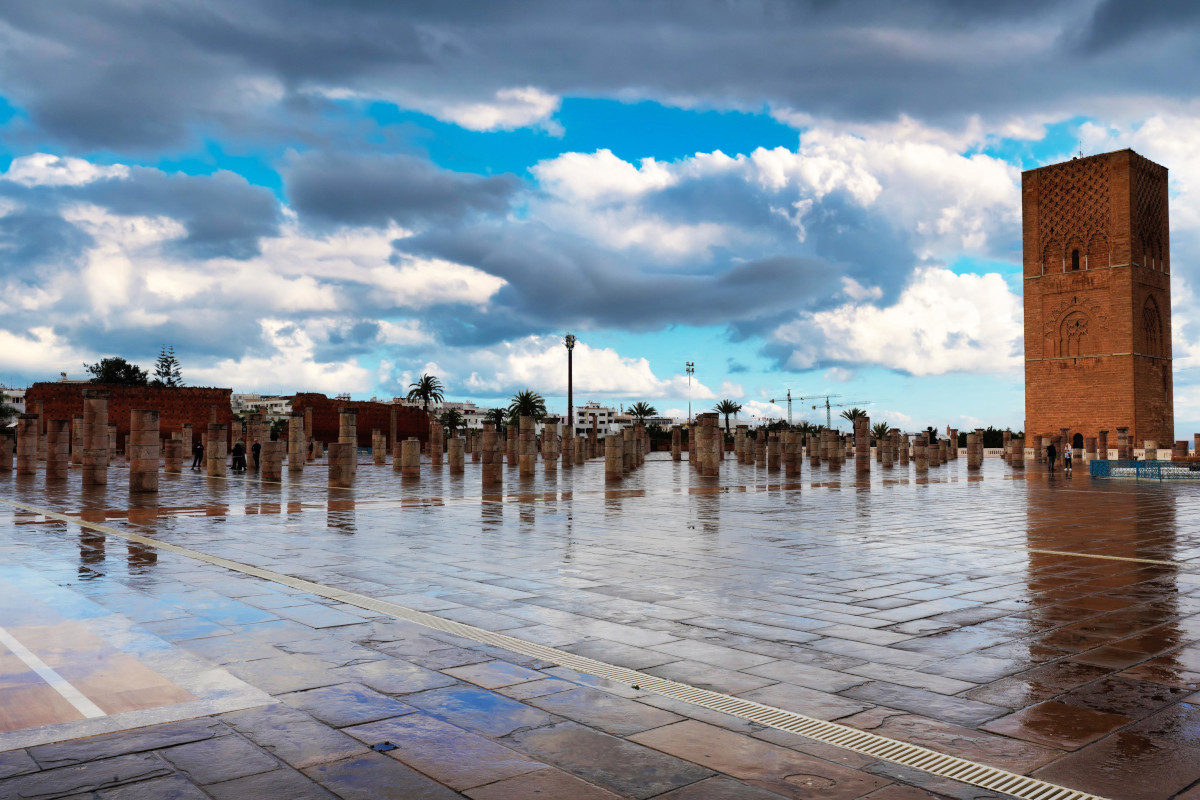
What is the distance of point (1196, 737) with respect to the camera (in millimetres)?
3342

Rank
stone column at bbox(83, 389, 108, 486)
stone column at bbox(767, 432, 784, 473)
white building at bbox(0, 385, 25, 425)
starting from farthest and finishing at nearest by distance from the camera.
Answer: white building at bbox(0, 385, 25, 425), stone column at bbox(767, 432, 784, 473), stone column at bbox(83, 389, 108, 486)

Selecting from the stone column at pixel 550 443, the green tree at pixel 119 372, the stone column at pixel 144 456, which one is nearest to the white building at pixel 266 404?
the green tree at pixel 119 372

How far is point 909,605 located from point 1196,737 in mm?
2864

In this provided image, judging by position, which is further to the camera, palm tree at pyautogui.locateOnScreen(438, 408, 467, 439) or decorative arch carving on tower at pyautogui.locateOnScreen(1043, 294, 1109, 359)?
palm tree at pyautogui.locateOnScreen(438, 408, 467, 439)

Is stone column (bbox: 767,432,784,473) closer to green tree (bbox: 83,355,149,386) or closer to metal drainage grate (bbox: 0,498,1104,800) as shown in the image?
metal drainage grate (bbox: 0,498,1104,800)

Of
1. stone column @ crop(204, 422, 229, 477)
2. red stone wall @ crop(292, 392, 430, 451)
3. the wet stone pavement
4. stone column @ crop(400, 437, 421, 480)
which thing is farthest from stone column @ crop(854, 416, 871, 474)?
red stone wall @ crop(292, 392, 430, 451)

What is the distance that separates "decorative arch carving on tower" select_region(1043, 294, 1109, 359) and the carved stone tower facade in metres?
0.07

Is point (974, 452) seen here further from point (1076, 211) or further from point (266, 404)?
point (266, 404)

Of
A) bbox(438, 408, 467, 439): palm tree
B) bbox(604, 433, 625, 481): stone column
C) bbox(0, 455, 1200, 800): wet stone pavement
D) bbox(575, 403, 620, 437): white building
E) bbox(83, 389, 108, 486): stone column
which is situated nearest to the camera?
bbox(0, 455, 1200, 800): wet stone pavement

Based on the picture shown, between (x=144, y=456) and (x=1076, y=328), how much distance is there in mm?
58069

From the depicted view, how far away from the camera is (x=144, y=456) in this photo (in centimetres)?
1738

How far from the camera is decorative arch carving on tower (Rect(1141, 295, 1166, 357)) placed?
57.5 m

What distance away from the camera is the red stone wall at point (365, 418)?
226 ft

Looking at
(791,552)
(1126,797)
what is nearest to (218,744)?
(1126,797)
